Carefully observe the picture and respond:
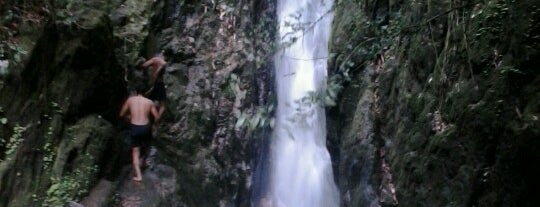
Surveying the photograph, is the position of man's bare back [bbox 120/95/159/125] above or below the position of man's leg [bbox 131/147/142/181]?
above

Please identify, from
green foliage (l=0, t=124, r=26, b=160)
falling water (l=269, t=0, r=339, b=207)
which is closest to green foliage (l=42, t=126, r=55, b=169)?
green foliage (l=0, t=124, r=26, b=160)

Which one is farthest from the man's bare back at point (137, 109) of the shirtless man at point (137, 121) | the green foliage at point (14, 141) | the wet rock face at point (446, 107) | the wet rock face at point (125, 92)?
the wet rock face at point (446, 107)

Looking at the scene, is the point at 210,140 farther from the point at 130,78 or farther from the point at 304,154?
the point at 304,154

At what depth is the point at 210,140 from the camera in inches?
400

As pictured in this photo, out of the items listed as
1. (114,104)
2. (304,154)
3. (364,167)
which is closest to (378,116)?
(364,167)

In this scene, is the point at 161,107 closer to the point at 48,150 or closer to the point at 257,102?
the point at 48,150

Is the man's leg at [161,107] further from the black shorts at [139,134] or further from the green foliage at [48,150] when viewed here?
the green foliage at [48,150]

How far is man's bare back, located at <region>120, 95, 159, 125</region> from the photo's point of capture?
8062 millimetres

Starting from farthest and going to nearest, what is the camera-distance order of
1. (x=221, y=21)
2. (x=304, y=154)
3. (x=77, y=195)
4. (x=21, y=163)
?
(x=304, y=154) < (x=221, y=21) < (x=77, y=195) < (x=21, y=163)

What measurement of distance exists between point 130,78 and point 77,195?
277 centimetres

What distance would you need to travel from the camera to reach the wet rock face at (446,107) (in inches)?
169

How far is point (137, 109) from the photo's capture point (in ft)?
26.4

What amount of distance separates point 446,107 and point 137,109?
4732mm

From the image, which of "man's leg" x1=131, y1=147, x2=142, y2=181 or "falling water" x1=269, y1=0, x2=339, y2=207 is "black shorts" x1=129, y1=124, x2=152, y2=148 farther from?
"falling water" x1=269, y1=0, x2=339, y2=207
